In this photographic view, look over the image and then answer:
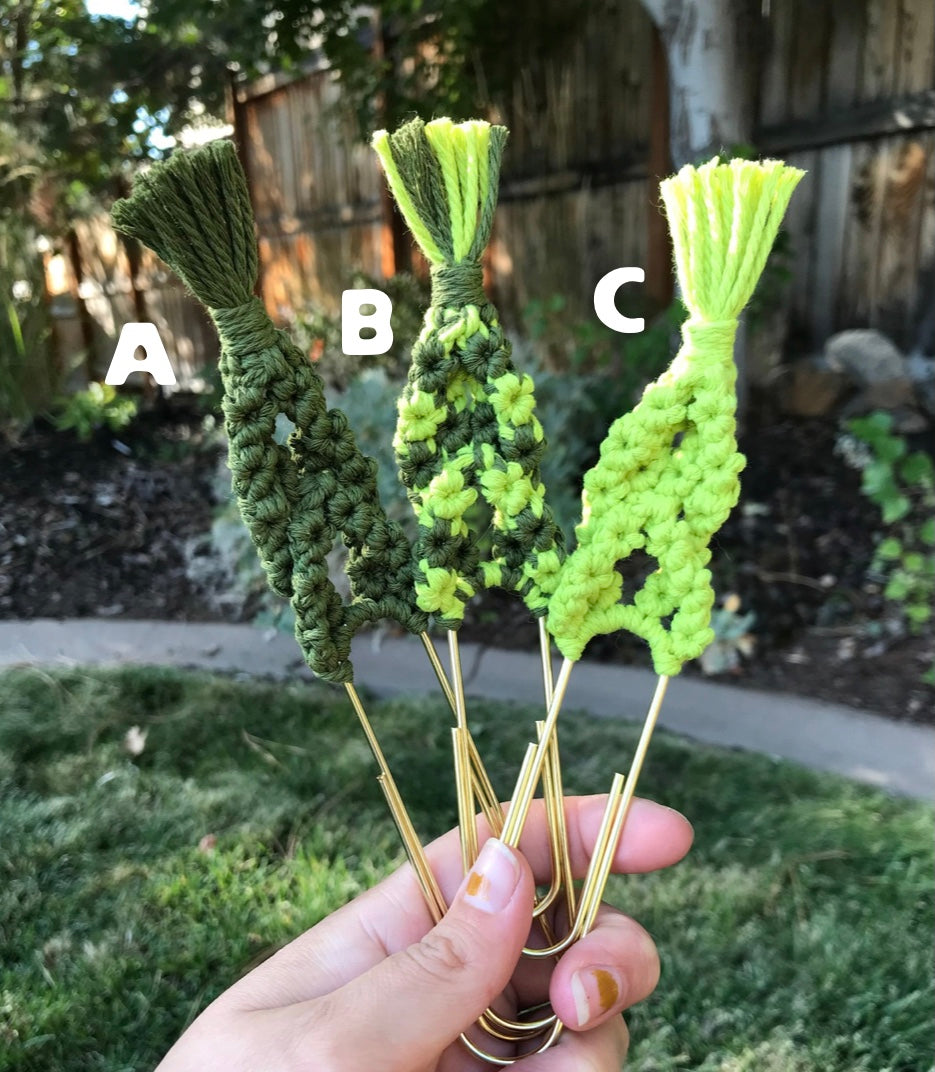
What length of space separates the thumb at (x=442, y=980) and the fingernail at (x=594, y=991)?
0.19 ft

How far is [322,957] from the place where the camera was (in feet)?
1.62

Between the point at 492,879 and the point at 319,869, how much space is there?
419 mm

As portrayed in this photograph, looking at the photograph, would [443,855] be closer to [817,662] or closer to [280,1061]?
[280,1061]

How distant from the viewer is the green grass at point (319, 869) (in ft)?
2.15

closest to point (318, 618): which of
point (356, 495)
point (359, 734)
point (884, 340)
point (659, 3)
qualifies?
point (356, 495)

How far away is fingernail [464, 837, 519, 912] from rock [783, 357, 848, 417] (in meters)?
1.29

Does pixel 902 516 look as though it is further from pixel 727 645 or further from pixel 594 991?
pixel 594 991

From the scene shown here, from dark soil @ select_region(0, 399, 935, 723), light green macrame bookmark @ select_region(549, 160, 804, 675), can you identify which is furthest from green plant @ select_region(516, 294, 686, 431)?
light green macrame bookmark @ select_region(549, 160, 804, 675)

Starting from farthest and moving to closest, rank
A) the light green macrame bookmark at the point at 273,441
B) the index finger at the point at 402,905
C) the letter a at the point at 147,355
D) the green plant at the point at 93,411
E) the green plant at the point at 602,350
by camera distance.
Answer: the green plant at the point at 93,411, the green plant at the point at 602,350, the letter a at the point at 147,355, the index finger at the point at 402,905, the light green macrame bookmark at the point at 273,441

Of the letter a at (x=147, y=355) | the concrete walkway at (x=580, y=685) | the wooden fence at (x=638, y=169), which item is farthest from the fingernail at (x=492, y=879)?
the wooden fence at (x=638, y=169)

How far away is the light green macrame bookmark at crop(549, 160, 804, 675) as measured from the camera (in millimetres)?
387

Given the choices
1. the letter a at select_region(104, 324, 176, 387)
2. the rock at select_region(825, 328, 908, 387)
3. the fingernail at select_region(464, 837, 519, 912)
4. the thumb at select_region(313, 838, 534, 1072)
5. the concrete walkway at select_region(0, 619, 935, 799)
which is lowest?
the concrete walkway at select_region(0, 619, 935, 799)

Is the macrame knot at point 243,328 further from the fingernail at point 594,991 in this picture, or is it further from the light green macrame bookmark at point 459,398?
the fingernail at point 594,991

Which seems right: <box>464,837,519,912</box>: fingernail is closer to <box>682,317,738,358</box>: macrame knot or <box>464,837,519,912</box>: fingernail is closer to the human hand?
the human hand
